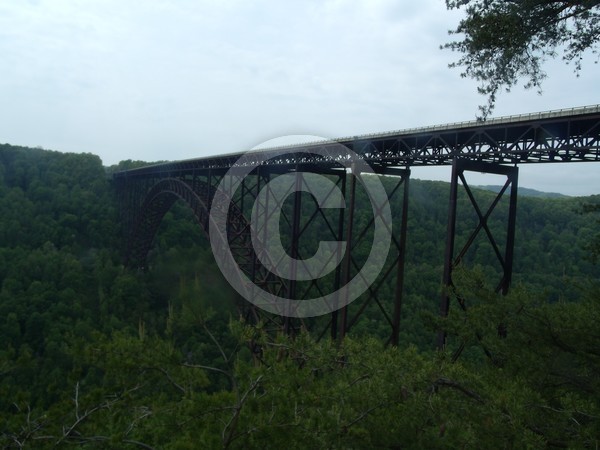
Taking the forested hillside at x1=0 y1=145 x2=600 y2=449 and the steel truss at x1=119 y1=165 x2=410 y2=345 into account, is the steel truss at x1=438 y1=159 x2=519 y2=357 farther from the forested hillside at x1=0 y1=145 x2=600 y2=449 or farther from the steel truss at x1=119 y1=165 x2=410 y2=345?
the steel truss at x1=119 y1=165 x2=410 y2=345

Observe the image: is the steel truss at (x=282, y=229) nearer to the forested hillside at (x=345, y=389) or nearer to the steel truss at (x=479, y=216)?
the steel truss at (x=479, y=216)

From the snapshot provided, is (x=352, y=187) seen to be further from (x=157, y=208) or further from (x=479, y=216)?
(x=157, y=208)

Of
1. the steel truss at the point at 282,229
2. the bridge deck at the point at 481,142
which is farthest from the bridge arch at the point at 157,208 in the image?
the bridge deck at the point at 481,142

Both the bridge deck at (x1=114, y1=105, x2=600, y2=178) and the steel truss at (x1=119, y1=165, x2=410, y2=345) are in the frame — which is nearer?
the bridge deck at (x1=114, y1=105, x2=600, y2=178)

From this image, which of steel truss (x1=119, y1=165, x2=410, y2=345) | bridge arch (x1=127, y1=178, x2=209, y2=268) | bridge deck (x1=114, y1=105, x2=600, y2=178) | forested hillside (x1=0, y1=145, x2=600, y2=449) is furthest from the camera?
bridge arch (x1=127, y1=178, x2=209, y2=268)

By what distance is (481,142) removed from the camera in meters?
9.14

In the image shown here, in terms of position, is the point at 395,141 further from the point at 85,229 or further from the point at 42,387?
the point at 85,229

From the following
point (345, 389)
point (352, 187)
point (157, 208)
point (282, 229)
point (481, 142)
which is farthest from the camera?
point (282, 229)

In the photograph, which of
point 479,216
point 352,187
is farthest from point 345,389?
point 352,187

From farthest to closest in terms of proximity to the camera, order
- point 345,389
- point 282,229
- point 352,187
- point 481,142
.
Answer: point 282,229
point 352,187
point 481,142
point 345,389

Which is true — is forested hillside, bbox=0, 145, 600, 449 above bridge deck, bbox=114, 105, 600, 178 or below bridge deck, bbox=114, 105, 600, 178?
below

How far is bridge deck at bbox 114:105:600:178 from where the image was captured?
25.5 ft

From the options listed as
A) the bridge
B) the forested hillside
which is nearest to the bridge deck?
the bridge

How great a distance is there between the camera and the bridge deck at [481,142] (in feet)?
25.5
